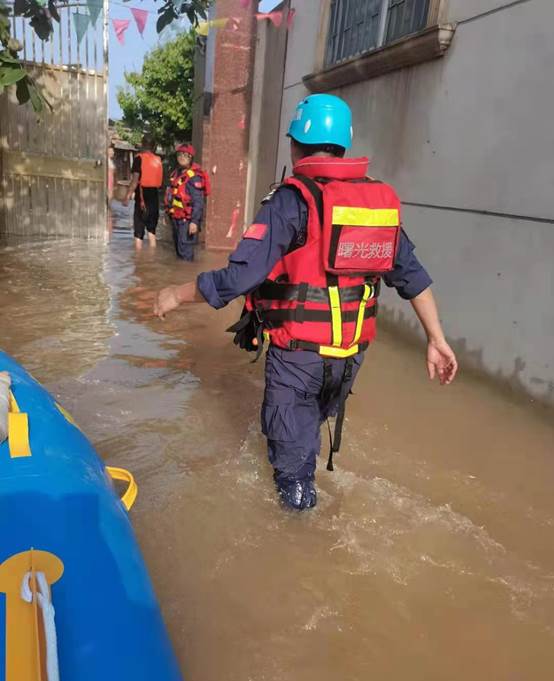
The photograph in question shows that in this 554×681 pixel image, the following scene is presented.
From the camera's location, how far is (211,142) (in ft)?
31.2

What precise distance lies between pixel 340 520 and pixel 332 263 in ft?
Answer: 3.87

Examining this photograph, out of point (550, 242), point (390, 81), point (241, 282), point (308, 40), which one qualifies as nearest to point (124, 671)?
point (241, 282)

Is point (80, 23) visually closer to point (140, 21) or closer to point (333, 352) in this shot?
point (140, 21)

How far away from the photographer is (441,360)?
2.54 m

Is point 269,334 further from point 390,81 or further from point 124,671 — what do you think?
point 390,81

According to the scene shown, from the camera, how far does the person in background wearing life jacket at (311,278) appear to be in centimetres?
210

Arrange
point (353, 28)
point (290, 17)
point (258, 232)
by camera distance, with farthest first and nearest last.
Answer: point (290, 17) < point (353, 28) < point (258, 232)

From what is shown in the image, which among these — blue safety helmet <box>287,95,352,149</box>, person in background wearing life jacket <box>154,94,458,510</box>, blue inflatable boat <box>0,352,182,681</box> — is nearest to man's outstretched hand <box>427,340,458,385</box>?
person in background wearing life jacket <box>154,94,458,510</box>

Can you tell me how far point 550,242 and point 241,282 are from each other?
2509mm

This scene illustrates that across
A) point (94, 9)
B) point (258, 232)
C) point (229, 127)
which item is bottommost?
point (258, 232)

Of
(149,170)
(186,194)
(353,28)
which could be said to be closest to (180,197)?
(186,194)

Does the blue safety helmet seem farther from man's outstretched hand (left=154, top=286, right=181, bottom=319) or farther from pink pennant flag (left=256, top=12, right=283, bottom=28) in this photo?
pink pennant flag (left=256, top=12, right=283, bottom=28)

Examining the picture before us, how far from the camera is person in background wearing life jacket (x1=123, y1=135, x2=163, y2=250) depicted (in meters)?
8.56

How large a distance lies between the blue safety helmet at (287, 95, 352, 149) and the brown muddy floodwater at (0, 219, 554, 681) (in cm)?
160
